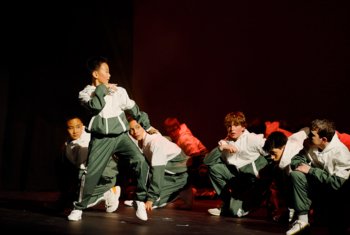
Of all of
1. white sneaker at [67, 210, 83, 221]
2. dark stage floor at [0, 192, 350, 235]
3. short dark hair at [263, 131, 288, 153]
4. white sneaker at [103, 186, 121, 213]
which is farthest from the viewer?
white sneaker at [103, 186, 121, 213]

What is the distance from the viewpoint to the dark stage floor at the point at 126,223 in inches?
130

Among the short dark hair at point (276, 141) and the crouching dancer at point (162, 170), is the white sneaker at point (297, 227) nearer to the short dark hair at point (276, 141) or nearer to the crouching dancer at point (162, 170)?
the short dark hair at point (276, 141)

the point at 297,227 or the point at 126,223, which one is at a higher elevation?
the point at 297,227

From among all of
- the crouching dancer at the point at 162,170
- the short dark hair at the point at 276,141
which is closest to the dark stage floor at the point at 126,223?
the crouching dancer at the point at 162,170

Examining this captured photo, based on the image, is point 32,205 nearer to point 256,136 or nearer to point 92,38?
point 256,136

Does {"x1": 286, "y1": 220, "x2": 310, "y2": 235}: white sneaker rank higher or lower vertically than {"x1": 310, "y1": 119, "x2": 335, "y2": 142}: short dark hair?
lower

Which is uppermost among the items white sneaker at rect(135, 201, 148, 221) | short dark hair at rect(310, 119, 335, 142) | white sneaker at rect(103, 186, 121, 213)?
short dark hair at rect(310, 119, 335, 142)

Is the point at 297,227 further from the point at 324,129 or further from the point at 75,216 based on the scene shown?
the point at 75,216

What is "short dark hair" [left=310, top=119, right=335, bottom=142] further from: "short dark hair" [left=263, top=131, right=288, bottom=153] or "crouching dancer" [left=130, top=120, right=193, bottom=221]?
"crouching dancer" [left=130, top=120, right=193, bottom=221]

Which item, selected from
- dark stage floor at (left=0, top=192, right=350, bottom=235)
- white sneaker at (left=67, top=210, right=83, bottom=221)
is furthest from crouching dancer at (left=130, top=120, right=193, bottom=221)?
white sneaker at (left=67, top=210, right=83, bottom=221)

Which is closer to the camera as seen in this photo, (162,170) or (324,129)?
(324,129)

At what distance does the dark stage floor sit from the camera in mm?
3309

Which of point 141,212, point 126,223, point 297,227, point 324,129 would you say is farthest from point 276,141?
point 126,223

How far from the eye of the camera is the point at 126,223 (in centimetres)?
373
